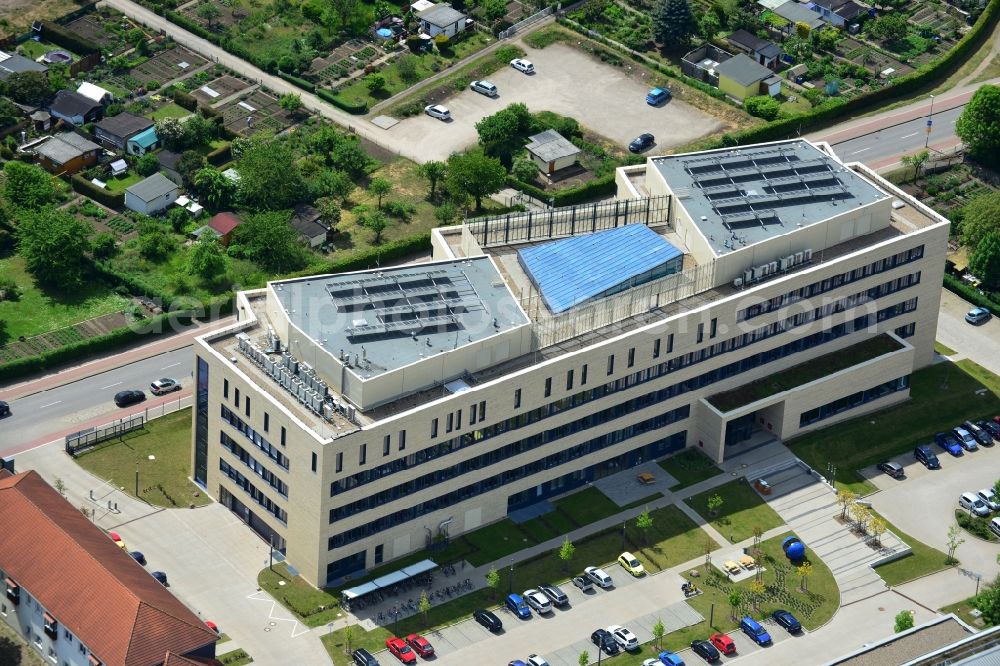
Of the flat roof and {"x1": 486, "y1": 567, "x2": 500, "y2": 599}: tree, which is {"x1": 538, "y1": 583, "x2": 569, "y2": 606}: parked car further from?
the flat roof

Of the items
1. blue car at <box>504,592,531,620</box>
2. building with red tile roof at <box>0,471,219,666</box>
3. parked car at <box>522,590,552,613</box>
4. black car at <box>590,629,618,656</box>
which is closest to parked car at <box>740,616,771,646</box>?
black car at <box>590,629,618,656</box>

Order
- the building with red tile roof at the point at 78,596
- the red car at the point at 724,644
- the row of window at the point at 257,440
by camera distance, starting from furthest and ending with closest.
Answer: the row of window at the point at 257,440, the red car at the point at 724,644, the building with red tile roof at the point at 78,596

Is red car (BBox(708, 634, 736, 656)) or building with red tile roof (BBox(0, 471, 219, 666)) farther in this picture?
red car (BBox(708, 634, 736, 656))

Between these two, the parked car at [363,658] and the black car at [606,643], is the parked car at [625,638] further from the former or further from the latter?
the parked car at [363,658]

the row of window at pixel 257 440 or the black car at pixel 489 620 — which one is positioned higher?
the row of window at pixel 257 440

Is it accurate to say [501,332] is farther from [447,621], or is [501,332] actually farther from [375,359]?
[447,621]

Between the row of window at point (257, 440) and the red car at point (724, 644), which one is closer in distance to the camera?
the red car at point (724, 644)

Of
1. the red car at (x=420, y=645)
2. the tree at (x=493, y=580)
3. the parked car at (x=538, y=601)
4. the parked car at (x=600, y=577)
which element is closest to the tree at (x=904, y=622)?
the parked car at (x=600, y=577)
